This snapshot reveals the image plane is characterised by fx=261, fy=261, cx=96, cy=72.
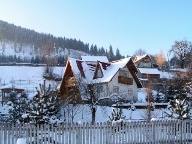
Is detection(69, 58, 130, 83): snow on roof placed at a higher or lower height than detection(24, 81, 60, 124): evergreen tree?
higher

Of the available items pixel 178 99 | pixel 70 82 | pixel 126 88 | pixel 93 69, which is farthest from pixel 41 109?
pixel 93 69

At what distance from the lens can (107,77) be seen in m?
36.7

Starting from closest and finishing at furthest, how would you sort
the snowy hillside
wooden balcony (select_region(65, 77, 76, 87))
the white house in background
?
1. wooden balcony (select_region(65, 77, 76, 87))
2. the white house in background
3. the snowy hillside

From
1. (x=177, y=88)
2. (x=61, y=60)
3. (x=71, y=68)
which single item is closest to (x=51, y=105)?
(x=71, y=68)

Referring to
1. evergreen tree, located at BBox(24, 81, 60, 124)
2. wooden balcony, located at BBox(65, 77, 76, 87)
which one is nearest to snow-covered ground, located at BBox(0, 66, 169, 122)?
wooden balcony, located at BBox(65, 77, 76, 87)

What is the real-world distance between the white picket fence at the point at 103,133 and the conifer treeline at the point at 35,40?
12053 centimetres

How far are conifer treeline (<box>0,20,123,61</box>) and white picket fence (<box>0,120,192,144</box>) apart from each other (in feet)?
395

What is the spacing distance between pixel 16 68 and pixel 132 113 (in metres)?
56.8

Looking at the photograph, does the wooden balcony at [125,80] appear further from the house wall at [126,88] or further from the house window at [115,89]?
the house window at [115,89]

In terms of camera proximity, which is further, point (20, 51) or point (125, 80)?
point (20, 51)

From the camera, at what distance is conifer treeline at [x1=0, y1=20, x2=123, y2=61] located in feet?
476

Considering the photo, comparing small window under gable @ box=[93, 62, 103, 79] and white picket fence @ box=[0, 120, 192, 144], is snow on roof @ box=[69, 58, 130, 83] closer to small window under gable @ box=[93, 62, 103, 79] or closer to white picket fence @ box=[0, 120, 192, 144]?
small window under gable @ box=[93, 62, 103, 79]

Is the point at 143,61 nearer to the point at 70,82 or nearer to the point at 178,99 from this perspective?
the point at 70,82

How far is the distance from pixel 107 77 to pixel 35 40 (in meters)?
122
